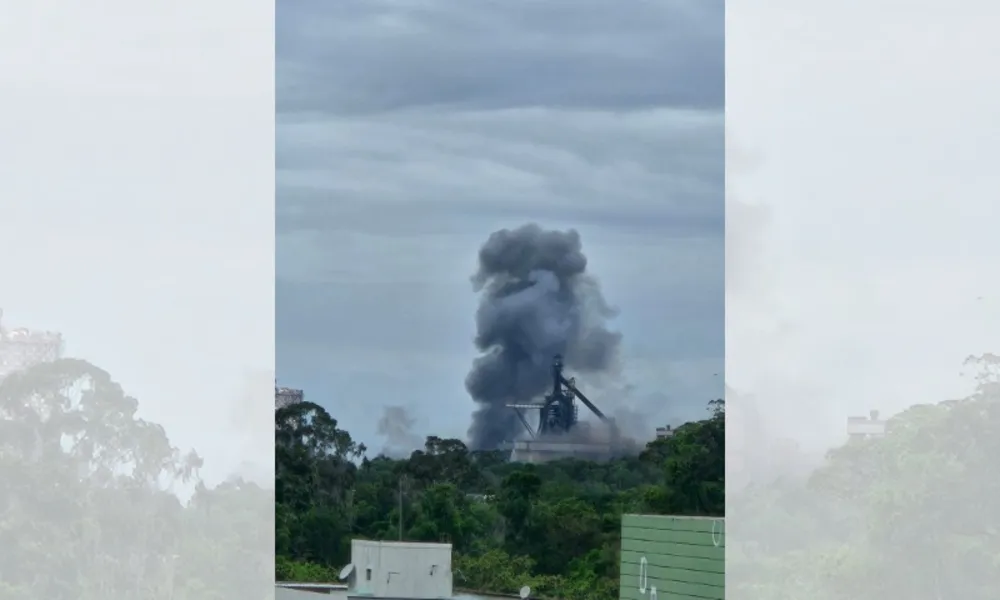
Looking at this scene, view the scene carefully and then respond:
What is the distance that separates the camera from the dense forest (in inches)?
244

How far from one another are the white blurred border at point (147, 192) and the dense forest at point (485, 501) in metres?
1.55

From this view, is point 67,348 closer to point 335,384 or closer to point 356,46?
point 335,384

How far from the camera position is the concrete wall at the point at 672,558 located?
19.4 feet

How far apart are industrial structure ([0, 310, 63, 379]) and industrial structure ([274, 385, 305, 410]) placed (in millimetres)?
1661

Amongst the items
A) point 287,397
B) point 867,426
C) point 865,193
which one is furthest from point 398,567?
point 865,193

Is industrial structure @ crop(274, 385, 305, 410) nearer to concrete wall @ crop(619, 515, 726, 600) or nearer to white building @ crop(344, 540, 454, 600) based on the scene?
white building @ crop(344, 540, 454, 600)

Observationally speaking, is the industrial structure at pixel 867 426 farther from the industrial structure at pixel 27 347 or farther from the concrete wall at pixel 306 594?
the industrial structure at pixel 27 347

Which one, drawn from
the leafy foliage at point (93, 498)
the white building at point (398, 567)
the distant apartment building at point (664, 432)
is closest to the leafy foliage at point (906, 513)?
the distant apartment building at point (664, 432)

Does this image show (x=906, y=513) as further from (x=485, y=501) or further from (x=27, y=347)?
(x=27, y=347)

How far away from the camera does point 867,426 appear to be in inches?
184

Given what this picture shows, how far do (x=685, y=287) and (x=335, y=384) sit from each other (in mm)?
1820

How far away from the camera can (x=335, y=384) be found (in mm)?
6242

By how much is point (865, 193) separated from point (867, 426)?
877mm

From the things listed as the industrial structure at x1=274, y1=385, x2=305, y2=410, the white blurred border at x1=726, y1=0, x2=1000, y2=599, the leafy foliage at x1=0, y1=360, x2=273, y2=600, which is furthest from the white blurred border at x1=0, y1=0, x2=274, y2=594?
the white blurred border at x1=726, y1=0, x2=1000, y2=599
